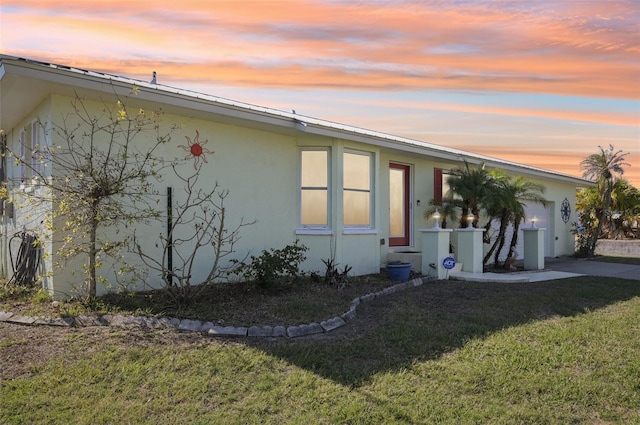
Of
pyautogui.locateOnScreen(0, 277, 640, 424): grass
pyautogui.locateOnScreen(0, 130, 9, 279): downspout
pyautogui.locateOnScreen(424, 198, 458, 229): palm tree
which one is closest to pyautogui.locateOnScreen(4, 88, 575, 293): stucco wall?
pyautogui.locateOnScreen(0, 130, 9, 279): downspout

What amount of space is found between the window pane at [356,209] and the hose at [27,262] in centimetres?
567

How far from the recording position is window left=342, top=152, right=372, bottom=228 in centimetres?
1030

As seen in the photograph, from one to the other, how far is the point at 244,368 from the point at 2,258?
797 cm

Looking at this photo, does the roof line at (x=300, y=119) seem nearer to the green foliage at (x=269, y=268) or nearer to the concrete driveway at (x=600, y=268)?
the green foliage at (x=269, y=268)

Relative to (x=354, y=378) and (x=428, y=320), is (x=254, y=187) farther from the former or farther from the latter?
(x=354, y=378)

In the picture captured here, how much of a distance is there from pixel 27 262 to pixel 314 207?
17.0 feet

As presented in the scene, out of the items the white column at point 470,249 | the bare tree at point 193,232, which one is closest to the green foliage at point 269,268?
the bare tree at point 193,232

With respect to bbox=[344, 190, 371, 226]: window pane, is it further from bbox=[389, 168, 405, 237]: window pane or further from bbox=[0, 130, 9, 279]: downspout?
bbox=[0, 130, 9, 279]: downspout

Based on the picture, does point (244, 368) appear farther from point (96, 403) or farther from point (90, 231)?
point (90, 231)

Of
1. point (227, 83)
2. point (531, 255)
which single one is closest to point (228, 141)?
point (227, 83)

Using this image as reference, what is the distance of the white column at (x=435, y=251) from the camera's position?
10.4 meters

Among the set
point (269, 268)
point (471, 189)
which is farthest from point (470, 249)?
point (269, 268)

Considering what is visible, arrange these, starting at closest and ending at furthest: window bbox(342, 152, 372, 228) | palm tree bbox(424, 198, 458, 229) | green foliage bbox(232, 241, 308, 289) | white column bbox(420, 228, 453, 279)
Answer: green foliage bbox(232, 241, 308, 289)
window bbox(342, 152, 372, 228)
white column bbox(420, 228, 453, 279)
palm tree bbox(424, 198, 458, 229)

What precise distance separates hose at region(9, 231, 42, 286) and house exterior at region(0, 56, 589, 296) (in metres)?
0.32
